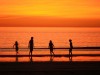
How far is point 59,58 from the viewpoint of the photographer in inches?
874
